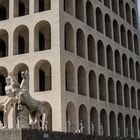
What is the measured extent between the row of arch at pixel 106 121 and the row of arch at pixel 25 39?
6.75m

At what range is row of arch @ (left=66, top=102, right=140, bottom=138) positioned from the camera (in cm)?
3953

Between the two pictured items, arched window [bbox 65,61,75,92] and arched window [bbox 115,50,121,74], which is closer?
arched window [bbox 65,61,75,92]

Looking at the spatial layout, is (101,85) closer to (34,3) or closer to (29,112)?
(34,3)

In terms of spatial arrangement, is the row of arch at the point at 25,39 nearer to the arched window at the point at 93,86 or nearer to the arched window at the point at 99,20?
the arched window at the point at 93,86

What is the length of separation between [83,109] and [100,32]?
990 centimetres

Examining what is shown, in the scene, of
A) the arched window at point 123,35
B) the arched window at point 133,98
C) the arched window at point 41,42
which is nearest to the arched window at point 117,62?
the arched window at point 123,35

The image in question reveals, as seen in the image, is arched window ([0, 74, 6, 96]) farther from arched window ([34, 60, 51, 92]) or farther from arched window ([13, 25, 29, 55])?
arched window ([34, 60, 51, 92])

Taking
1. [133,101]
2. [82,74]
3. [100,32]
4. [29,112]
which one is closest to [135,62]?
[133,101]

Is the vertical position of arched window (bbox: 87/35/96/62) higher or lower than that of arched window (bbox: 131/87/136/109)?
higher

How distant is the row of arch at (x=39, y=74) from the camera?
38.7 m

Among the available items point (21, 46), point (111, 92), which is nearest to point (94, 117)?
point (111, 92)

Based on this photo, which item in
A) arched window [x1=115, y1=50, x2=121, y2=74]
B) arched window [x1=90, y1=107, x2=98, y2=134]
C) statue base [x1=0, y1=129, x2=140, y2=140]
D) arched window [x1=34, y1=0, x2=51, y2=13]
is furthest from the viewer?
arched window [x1=115, y1=50, x2=121, y2=74]

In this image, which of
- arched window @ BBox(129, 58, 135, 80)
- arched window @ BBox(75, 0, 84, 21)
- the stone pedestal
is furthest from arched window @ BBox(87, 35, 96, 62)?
the stone pedestal

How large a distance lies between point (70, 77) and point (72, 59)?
171cm
